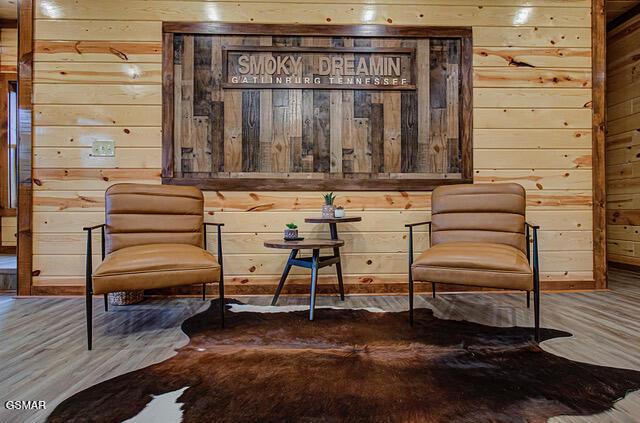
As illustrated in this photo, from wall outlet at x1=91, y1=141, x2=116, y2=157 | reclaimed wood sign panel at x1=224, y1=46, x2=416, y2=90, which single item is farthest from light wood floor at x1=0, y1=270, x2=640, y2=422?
reclaimed wood sign panel at x1=224, y1=46, x2=416, y2=90

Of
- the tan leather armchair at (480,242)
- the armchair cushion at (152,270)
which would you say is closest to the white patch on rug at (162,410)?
the armchair cushion at (152,270)

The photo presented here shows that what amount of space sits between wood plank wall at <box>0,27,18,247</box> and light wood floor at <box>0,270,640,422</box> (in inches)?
76.5

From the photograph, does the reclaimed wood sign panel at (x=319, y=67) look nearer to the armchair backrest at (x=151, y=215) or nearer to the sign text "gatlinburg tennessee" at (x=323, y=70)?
the sign text "gatlinburg tennessee" at (x=323, y=70)

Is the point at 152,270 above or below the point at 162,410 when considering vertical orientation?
above

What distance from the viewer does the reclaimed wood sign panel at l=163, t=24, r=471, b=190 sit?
304 centimetres

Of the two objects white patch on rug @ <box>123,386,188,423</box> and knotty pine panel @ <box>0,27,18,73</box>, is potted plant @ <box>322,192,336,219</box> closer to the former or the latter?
white patch on rug @ <box>123,386,188,423</box>

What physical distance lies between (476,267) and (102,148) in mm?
3019

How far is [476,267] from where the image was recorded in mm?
1941

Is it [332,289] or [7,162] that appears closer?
[332,289]

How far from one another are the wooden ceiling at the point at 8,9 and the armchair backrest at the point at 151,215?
328 centimetres

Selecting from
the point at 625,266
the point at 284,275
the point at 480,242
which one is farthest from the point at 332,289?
the point at 625,266

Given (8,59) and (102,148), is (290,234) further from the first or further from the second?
(8,59)

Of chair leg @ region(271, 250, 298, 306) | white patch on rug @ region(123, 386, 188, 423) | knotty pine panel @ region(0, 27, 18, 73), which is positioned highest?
knotty pine panel @ region(0, 27, 18, 73)

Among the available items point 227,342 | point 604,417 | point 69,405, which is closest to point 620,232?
point 604,417
